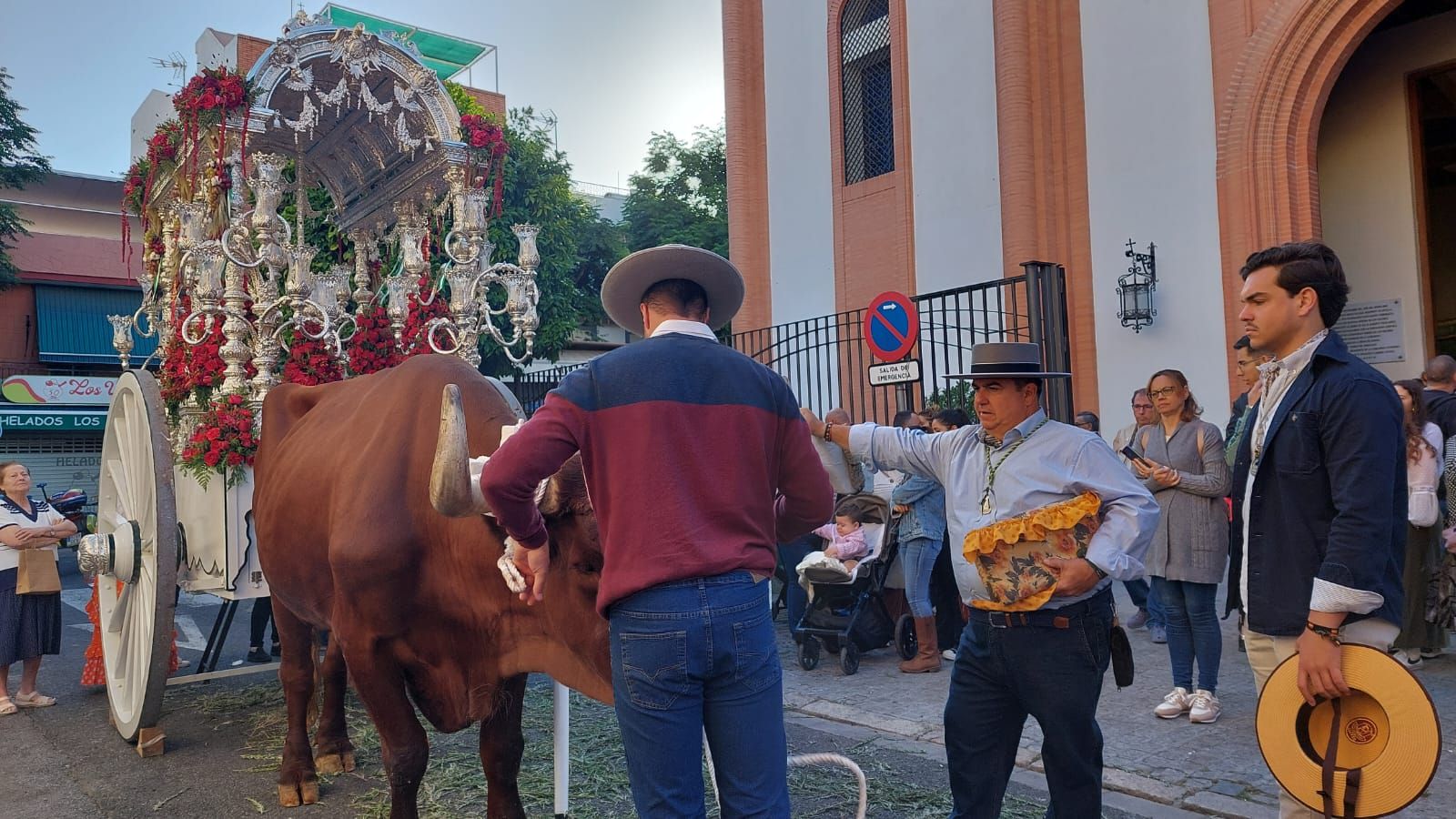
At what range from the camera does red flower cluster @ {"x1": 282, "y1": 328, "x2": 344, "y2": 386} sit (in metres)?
6.57

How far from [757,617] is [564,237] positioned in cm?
2055

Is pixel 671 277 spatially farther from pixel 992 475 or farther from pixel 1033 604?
pixel 1033 604

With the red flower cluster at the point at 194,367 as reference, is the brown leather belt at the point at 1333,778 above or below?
below

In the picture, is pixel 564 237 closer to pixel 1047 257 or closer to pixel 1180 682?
pixel 1047 257

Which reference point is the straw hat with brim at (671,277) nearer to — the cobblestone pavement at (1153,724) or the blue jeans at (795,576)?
the cobblestone pavement at (1153,724)

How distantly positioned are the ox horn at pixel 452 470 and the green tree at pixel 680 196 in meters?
24.2

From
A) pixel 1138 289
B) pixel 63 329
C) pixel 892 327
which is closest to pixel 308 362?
pixel 892 327

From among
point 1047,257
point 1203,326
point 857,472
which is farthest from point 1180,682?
point 1047,257

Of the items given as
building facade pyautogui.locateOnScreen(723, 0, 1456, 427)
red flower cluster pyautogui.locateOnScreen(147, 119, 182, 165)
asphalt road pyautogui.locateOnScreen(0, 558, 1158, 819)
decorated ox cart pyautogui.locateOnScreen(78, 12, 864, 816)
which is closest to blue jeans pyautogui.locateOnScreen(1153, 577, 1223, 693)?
asphalt road pyautogui.locateOnScreen(0, 558, 1158, 819)

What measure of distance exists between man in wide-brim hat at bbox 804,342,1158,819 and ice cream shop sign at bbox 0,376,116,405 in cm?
2580

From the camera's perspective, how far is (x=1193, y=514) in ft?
18.2

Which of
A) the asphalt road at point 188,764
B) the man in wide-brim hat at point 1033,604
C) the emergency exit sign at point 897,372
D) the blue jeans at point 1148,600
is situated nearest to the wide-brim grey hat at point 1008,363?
the man in wide-brim hat at point 1033,604

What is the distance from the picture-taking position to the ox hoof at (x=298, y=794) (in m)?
4.57

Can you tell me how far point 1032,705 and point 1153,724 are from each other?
8.92 feet
